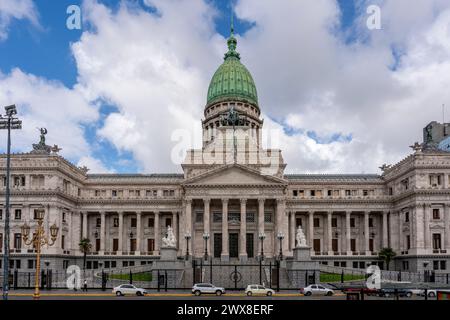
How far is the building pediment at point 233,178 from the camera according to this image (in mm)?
89688

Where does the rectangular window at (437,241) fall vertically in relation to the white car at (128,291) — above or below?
above

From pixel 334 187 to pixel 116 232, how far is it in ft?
147

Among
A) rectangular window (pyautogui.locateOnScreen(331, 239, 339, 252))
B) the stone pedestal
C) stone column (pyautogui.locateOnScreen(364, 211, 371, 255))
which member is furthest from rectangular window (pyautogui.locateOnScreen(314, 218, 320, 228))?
the stone pedestal

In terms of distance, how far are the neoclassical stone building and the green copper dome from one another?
68.3ft

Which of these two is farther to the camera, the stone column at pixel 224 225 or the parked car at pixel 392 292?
the stone column at pixel 224 225

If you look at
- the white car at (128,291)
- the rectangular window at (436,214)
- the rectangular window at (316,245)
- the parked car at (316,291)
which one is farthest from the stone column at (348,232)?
the white car at (128,291)

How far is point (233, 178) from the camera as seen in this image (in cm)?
9025

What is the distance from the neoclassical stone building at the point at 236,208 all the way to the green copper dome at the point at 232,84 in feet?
68.3

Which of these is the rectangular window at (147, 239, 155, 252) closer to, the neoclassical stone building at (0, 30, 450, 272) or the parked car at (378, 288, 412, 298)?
the neoclassical stone building at (0, 30, 450, 272)

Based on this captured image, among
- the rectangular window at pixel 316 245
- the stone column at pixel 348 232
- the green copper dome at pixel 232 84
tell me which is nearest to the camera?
the stone column at pixel 348 232

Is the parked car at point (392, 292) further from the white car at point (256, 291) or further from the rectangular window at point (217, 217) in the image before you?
the rectangular window at point (217, 217)

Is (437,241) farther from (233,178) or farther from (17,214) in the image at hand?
(17,214)

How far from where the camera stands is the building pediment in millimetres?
89688

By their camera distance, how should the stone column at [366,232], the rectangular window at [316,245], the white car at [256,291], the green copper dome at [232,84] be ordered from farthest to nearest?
the green copper dome at [232,84]
the rectangular window at [316,245]
the stone column at [366,232]
the white car at [256,291]
